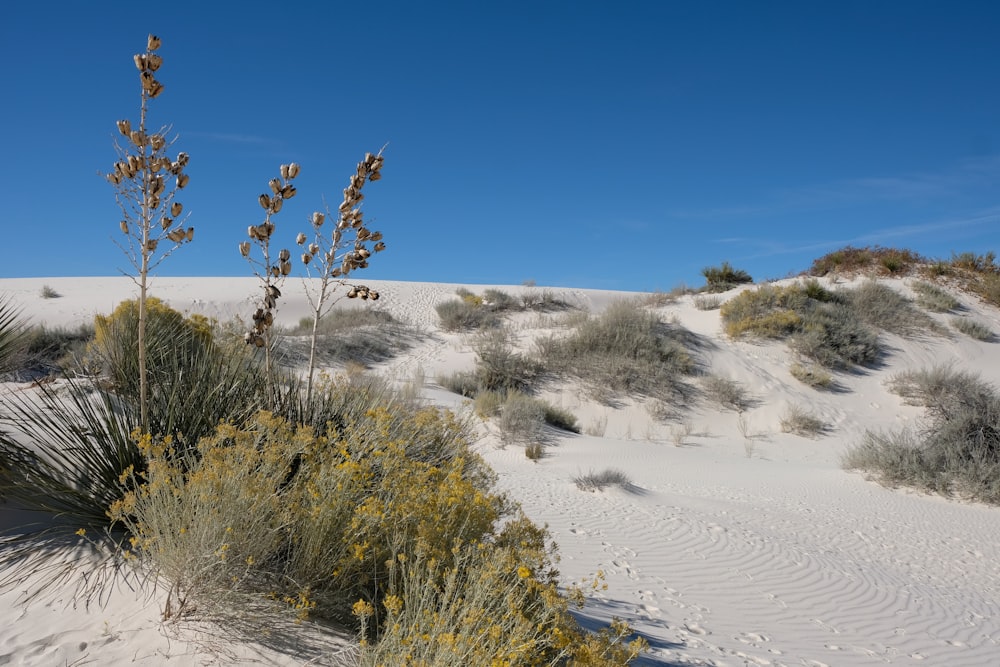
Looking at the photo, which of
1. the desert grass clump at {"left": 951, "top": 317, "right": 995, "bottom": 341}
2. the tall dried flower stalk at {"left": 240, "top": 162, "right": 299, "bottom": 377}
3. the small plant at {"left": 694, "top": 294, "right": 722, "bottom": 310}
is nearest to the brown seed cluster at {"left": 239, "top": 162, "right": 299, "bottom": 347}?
the tall dried flower stalk at {"left": 240, "top": 162, "right": 299, "bottom": 377}

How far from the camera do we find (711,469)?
10.2 meters

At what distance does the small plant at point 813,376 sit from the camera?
620 inches

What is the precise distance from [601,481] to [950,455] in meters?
5.68

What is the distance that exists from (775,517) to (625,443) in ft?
14.2

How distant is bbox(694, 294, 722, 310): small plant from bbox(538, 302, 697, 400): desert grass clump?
383 cm

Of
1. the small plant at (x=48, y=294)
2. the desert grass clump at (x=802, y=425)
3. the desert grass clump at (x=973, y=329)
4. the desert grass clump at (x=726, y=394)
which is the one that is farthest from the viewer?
the small plant at (x=48, y=294)

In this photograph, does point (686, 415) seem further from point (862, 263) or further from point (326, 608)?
point (862, 263)

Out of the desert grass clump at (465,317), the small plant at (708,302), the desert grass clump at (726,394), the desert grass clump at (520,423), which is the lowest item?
the desert grass clump at (520,423)

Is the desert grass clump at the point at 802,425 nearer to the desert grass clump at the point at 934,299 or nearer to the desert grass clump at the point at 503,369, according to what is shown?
the desert grass clump at the point at 503,369

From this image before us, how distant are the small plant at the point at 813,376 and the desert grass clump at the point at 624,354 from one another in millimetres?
2815

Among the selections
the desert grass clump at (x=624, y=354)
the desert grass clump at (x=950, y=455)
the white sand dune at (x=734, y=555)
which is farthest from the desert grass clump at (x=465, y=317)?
the desert grass clump at (x=950, y=455)

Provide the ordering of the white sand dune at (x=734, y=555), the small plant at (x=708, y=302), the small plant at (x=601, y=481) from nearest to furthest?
1. the white sand dune at (x=734, y=555)
2. the small plant at (x=601, y=481)
3. the small plant at (x=708, y=302)

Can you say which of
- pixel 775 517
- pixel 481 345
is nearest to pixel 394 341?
pixel 481 345

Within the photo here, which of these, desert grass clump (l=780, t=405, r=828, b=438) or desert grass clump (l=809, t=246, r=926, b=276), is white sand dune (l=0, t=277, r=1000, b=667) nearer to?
desert grass clump (l=780, t=405, r=828, b=438)
